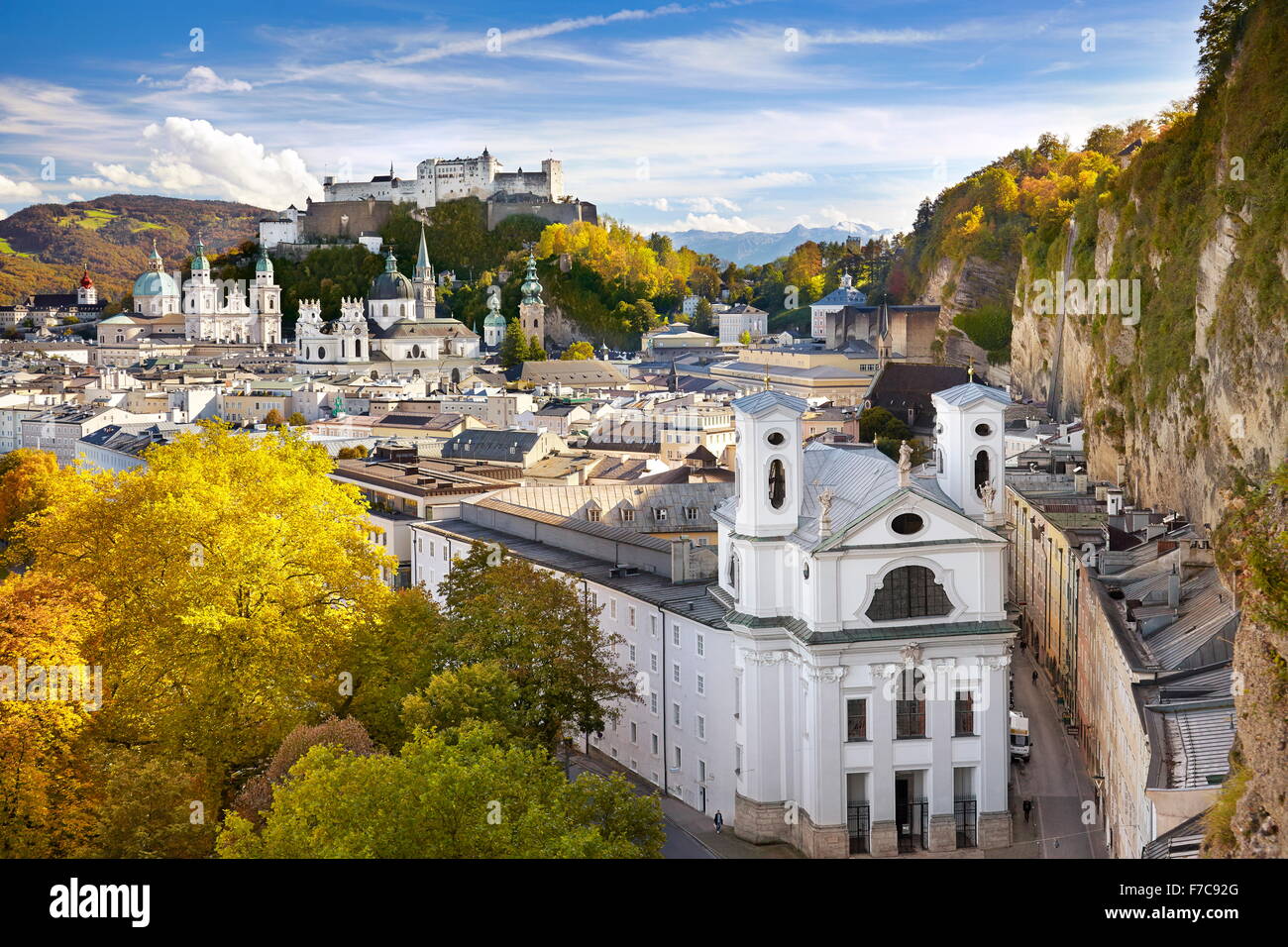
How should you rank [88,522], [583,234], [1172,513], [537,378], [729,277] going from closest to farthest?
[88,522], [1172,513], [537,378], [583,234], [729,277]

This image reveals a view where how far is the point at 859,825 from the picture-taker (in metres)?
29.1

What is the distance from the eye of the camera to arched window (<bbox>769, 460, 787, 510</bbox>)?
3009 centimetres

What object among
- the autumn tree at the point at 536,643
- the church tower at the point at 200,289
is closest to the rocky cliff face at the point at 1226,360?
the autumn tree at the point at 536,643

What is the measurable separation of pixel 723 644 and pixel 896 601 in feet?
11.7

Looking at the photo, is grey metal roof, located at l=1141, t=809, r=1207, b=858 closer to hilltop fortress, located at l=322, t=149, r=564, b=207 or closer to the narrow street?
the narrow street

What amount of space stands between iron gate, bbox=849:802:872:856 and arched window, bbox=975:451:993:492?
6.24 metres

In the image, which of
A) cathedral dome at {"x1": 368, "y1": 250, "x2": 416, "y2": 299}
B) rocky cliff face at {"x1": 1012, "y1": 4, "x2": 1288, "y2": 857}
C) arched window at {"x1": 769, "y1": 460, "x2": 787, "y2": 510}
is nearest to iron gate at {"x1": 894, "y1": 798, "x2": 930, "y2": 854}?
arched window at {"x1": 769, "y1": 460, "x2": 787, "y2": 510}

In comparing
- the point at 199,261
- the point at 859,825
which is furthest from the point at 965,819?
the point at 199,261

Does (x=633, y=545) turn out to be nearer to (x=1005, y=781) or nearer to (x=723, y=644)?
Answer: (x=723, y=644)

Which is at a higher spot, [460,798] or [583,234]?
[583,234]

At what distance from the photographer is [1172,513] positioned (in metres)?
42.4

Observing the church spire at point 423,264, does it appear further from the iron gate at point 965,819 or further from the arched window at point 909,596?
the iron gate at point 965,819
